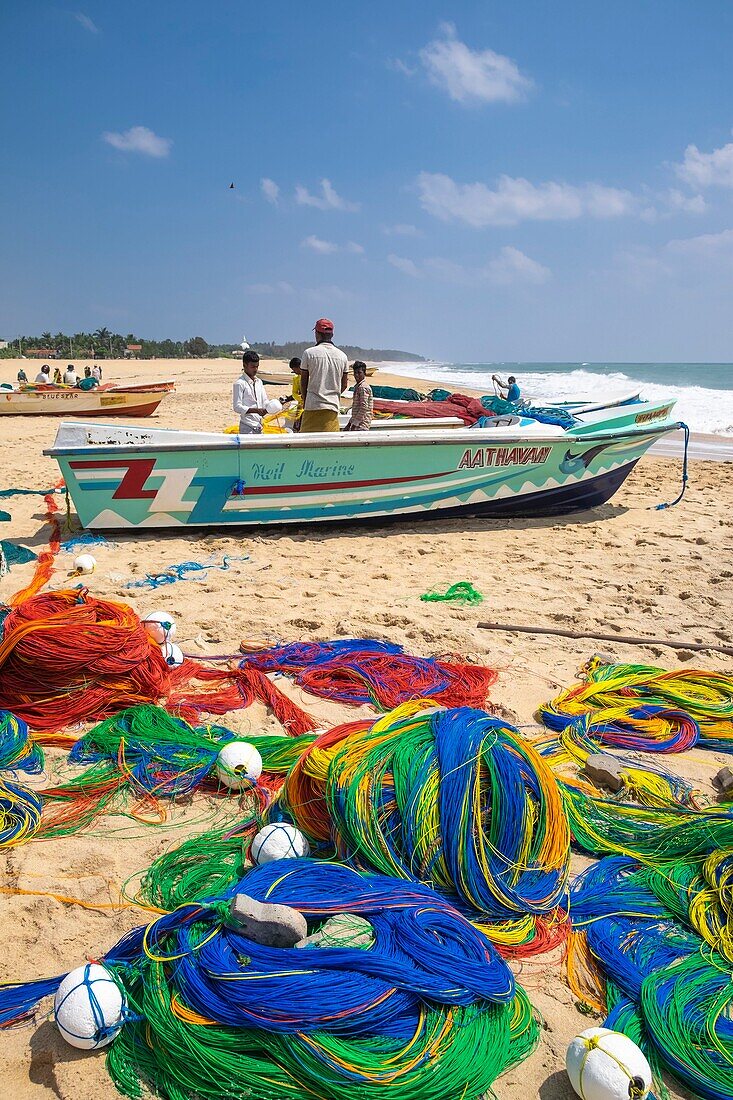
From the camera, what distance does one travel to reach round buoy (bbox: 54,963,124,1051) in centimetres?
172

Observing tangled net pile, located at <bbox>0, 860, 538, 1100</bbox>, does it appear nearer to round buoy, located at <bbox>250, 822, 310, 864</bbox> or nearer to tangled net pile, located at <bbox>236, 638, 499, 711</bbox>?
round buoy, located at <bbox>250, 822, 310, 864</bbox>

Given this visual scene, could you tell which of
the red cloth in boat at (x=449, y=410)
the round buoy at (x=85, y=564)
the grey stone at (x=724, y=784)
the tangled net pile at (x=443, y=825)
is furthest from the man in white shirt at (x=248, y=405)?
the grey stone at (x=724, y=784)

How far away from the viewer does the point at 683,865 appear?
2.40 m

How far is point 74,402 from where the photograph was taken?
16.5 metres

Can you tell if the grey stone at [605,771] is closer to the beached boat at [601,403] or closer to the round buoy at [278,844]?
the round buoy at [278,844]

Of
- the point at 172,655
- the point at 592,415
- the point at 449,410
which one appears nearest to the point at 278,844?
the point at 172,655

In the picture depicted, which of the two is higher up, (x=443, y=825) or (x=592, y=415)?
(x=592, y=415)

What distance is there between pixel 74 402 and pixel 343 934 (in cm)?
1657

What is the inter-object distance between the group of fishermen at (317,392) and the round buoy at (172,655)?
9.42 feet

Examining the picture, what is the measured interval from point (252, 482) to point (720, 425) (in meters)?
15.1

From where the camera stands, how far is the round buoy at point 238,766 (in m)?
2.78

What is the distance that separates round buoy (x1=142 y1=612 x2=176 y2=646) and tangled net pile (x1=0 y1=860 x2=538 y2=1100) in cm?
194

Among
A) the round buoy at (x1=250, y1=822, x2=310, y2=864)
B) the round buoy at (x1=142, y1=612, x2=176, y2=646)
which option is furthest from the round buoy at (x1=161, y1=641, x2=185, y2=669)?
the round buoy at (x1=250, y1=822, x2=310, y2=864)

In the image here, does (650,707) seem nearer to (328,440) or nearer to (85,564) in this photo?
(328,440)
